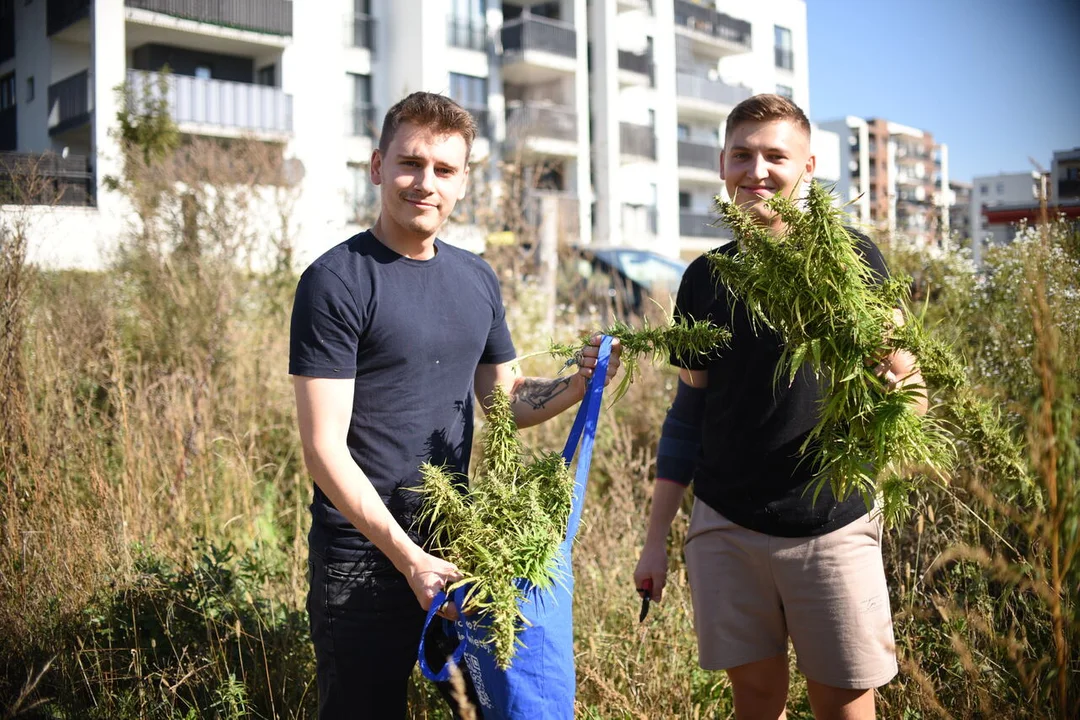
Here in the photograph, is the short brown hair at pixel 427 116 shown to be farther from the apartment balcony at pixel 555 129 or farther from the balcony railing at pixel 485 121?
the balcony railing at pixel 485 121

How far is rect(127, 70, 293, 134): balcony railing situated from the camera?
1925cm

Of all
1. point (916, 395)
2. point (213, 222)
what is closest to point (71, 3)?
point (213, 222)

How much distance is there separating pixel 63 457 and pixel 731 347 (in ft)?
9.44

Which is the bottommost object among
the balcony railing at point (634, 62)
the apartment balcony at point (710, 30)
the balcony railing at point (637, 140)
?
the balcony railing at point (637, 140)

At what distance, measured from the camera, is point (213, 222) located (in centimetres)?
792

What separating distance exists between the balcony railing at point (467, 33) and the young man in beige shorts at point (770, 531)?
2434 centimetres

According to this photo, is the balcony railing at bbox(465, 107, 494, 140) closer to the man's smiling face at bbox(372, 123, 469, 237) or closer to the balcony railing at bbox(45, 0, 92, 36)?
the balcony railing at bbox(45, 0, 92, 36)

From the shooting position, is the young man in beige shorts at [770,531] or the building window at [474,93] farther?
the building window at [474,93]

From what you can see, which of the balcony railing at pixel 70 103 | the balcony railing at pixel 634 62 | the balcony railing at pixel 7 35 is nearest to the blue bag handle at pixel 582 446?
the balcony railing at pixel 70 103

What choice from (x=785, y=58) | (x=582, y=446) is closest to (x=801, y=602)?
(x=582, y=446)

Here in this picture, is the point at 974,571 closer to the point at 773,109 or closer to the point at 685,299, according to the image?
the point at 685,299

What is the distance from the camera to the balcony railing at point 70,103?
1802cm

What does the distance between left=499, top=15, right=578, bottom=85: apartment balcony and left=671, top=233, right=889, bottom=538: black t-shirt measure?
2546 cm

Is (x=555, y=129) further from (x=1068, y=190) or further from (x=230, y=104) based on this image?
(x=1068, y=190)
